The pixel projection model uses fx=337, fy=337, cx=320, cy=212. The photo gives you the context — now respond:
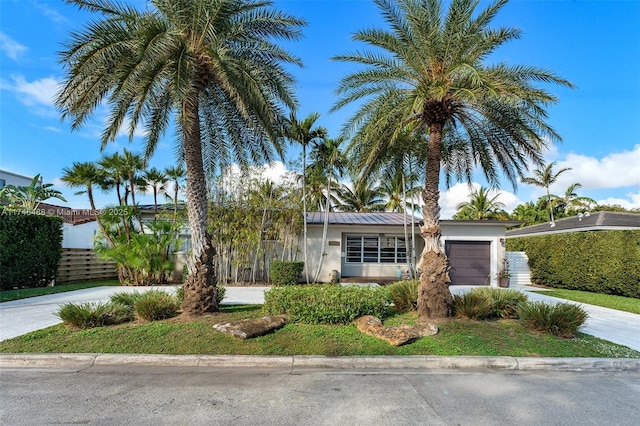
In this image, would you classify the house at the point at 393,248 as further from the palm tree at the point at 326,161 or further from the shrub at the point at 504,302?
the shrub at the point at 504,302

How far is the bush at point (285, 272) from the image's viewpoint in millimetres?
14523

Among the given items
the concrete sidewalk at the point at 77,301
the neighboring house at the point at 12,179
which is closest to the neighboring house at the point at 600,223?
the concrete sidewalk at the point at 77,301

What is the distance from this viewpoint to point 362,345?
19.7 feet

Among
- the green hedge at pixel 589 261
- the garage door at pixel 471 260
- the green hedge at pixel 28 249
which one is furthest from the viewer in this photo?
the garage door at pixel 471 260

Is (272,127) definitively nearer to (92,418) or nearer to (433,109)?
(433,109)

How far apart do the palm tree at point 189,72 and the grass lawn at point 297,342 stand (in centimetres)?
126

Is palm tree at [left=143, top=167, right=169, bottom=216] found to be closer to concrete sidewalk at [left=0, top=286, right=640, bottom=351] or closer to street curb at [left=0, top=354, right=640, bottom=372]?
concrete sidewalk at [left=0, top=286, right=640, bottom=351]

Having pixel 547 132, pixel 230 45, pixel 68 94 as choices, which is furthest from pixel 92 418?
pixel 547 132

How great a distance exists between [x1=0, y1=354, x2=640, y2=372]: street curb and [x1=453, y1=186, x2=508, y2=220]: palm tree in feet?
97.0

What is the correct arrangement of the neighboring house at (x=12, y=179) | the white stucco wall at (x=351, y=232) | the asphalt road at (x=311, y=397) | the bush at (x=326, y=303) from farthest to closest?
the neighboring house at (x=12, y=179) < the white stucco wall at (x=351, y=232) < the bush at (x=326, y=303) < the asphalt road at (x=311, y=397)

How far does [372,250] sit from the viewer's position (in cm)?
1755

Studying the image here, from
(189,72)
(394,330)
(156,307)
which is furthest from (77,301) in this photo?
(394,330)

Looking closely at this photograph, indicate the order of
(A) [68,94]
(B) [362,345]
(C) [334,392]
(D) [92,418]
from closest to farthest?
1. (D) [92,418]
2. (C) [334,392]
3. (B) [362,345]
4. (A) [68,94]

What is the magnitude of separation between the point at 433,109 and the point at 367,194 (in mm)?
22823
